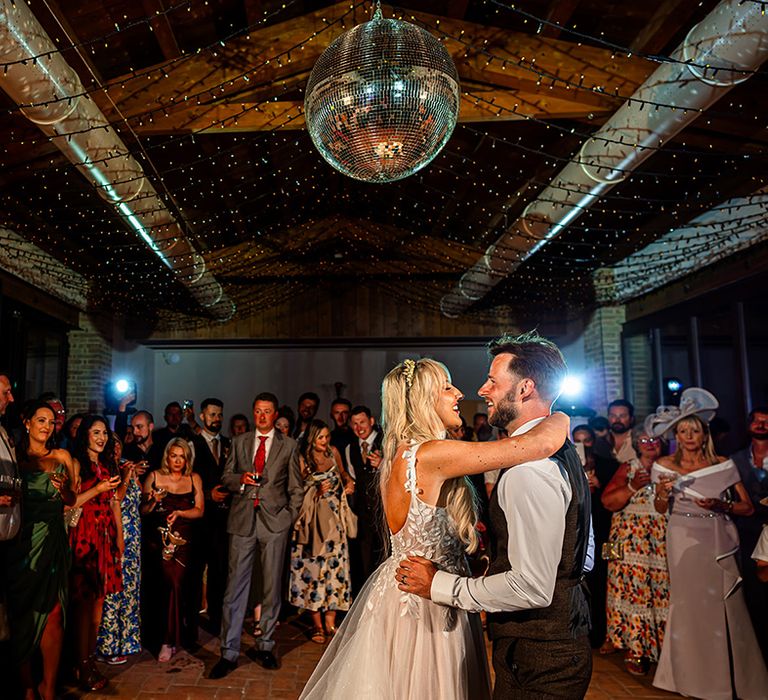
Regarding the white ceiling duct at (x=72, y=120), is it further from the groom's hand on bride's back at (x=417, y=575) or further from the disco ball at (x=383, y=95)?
the groom's hand on bride's back at (x=417, y=575)

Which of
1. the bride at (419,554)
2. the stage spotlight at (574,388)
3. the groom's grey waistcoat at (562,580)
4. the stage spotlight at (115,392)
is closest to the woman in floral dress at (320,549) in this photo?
the bride at (419,554)

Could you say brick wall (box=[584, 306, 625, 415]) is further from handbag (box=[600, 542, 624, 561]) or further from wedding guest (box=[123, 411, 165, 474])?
wedding guest (box=[123, 411, 165, 474])

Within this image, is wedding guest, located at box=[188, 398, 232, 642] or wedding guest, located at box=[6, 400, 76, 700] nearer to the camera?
wedding guest, located at box=[6, 400, 76, 700]

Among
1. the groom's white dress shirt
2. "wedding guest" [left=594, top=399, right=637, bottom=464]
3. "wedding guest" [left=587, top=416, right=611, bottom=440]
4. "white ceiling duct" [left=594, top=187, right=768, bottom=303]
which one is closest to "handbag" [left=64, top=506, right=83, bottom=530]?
the groom's white dress shirt

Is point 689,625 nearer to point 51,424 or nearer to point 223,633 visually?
point 223,633

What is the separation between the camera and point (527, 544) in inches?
61.0

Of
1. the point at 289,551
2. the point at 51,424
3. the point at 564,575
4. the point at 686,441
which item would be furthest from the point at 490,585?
the point at 289,551

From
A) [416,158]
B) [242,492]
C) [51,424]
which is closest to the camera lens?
[416,158]

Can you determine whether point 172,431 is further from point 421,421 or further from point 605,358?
point 605,358

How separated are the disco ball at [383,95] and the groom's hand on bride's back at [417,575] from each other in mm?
1479

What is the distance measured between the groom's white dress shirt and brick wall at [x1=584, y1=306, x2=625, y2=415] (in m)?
6.48

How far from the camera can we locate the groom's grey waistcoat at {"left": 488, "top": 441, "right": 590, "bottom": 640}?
1.64 metres

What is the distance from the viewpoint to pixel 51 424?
331 centimetres

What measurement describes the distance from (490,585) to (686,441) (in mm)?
2426
